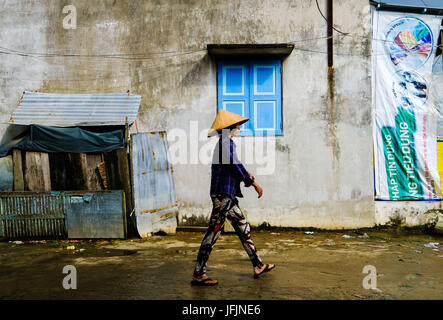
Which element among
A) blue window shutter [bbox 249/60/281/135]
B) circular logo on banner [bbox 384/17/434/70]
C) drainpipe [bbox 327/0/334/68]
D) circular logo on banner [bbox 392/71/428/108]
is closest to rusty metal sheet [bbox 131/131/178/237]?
blue window shutter [bbox 249/60/281/135]

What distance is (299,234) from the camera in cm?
755

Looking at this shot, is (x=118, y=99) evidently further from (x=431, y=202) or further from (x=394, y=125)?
(x=431, y=202)

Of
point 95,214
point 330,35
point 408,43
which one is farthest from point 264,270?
point 408,43

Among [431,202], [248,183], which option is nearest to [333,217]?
[431,202]

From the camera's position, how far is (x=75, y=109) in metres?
7.66

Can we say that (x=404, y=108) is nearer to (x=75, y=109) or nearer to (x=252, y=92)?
(x=252, y=92)

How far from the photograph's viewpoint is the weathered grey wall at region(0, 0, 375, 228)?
25.7ft

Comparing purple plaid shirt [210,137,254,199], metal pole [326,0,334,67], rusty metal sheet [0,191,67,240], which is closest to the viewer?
purple plaid shirt [210,137,254,199]

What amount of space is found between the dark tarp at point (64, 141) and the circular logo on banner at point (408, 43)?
5.89 meters

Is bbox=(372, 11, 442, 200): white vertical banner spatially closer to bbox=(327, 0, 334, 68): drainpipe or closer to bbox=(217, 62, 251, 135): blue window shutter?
bbox=(327, 0, 334, 68): drainpipe

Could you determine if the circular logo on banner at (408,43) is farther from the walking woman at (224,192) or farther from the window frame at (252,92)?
the walking woman at (224,192)

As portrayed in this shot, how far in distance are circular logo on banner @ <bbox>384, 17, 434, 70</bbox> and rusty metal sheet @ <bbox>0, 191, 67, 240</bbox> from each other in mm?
7213

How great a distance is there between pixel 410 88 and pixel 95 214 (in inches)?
A: 267
